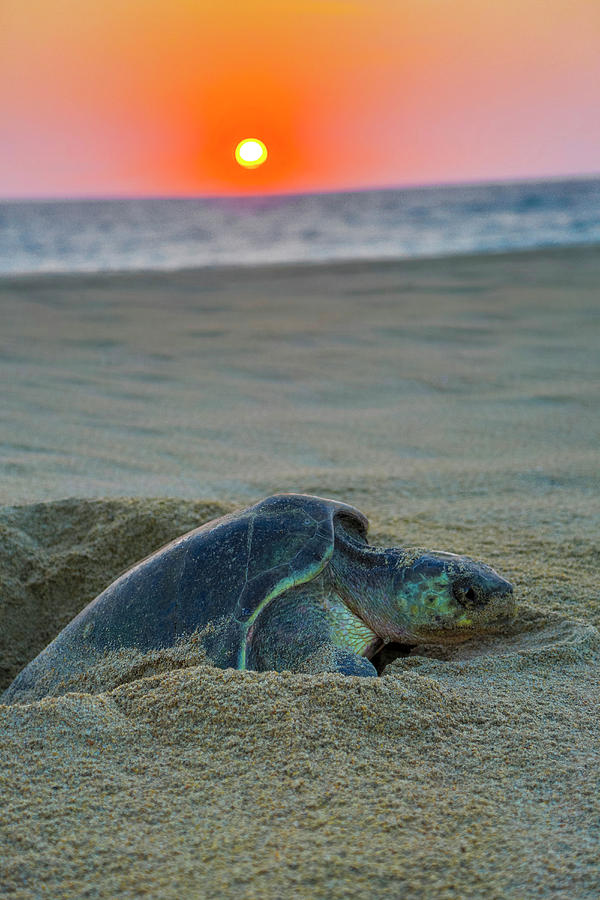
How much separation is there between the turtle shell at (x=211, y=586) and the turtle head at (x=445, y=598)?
21 cm

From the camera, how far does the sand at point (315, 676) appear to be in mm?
1245

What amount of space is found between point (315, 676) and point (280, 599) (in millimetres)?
320

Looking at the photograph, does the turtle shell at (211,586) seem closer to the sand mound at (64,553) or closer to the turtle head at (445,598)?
the turtle head at (445,598)

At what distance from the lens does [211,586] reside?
1.97 m

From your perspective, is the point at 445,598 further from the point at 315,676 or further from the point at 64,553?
the point at 64,553

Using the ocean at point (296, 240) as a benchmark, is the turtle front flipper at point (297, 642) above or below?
below

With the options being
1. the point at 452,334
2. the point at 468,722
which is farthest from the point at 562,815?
the point at 452,334

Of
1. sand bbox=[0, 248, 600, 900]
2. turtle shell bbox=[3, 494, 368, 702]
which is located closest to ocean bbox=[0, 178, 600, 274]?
sand bbox=[0, 248, 600, 900]

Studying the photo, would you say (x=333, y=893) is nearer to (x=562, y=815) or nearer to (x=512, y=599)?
(x=562, y=815)

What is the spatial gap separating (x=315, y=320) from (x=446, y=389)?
273 centimetres

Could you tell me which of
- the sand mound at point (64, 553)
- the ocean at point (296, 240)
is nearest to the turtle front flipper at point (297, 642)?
the sand mound at point (64, 553)

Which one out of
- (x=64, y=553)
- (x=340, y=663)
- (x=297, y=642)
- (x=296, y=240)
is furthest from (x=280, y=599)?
(x=296, y=240)

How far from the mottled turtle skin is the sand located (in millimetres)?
98

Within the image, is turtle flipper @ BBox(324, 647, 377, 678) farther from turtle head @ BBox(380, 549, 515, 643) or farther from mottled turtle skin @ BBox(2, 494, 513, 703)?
turtle head @ BBox(380, 549, 515, 643)
